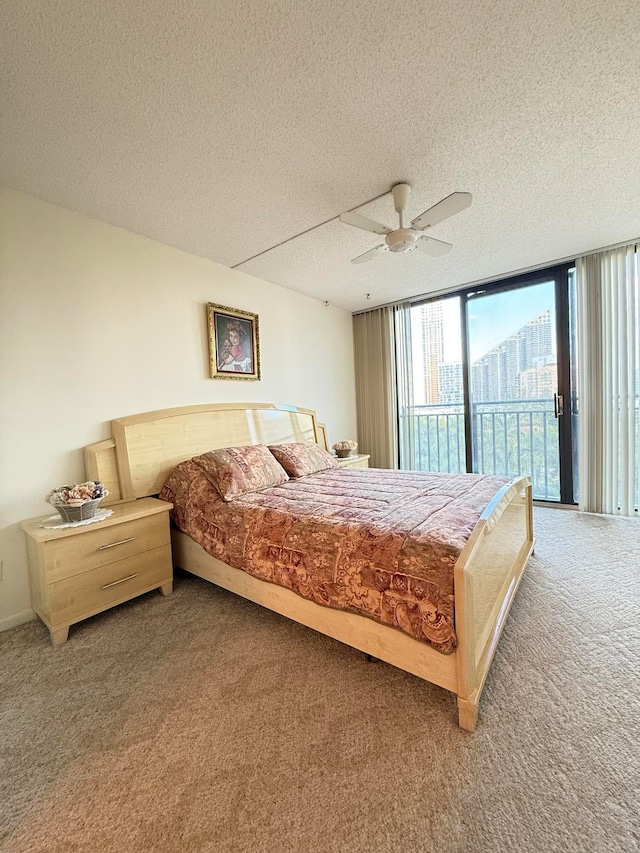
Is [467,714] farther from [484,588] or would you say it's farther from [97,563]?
[97,563]

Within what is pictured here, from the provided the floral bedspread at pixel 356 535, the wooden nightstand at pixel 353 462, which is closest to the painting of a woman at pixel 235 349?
the floral bedspread at pixel 356 535

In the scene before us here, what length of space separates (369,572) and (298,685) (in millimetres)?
586

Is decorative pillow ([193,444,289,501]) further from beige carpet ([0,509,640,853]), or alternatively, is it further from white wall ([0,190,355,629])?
beige carpet ([0,509,640,853])

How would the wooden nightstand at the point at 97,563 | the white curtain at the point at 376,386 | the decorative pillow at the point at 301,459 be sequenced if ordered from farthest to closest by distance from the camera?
the white curtain at the point at 376,386 < the decorative pillow at the point at 301,459 < the wooden nightstand at the point at 97,563

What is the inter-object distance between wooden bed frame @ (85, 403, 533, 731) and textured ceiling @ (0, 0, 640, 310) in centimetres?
155

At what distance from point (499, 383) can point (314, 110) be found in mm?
3414

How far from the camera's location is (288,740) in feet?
4.09

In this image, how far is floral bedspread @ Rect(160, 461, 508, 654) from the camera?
1303 millimetres

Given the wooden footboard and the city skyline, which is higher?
the city skyline

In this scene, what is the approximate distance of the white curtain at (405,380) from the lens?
463cm

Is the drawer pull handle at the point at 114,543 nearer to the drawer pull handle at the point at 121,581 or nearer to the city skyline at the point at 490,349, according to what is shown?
the drawer pull handle at the point at 121,581

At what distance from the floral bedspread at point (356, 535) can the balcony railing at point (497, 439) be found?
6.29ft

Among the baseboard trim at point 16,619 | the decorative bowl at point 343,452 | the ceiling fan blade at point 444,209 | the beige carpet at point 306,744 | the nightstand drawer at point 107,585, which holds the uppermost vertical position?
the ceiling fan blade at point 444,209

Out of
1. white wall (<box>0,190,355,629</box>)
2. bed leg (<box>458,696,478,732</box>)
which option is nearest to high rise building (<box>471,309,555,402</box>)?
white wall (<box>0,190,355,629</box>)
